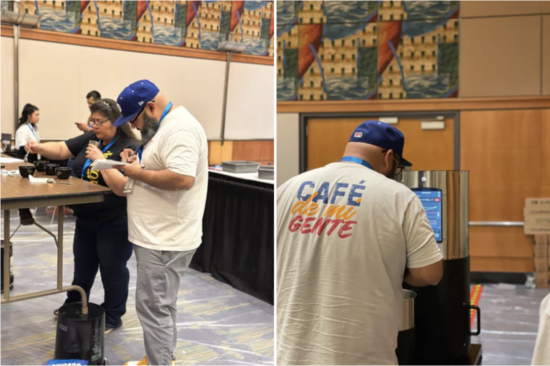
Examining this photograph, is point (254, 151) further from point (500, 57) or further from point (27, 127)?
point (500, 57)

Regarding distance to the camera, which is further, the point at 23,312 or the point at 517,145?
the point at 517,145

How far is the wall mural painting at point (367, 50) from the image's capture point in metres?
5.85

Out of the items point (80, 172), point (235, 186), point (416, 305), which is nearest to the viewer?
point (416, 305)

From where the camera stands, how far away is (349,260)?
1.79m

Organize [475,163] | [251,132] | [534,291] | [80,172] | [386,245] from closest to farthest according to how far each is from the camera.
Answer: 1. [386,245]
2. [80,172]
3. [534,291]
4. [475,163]
5. [251,132]

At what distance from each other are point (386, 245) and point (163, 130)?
1048 mm

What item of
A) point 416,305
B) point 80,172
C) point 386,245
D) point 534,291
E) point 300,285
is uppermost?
point 80,172

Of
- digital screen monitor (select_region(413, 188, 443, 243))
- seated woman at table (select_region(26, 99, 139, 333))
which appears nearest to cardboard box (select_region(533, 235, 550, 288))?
digital screen monitor (select_region(413, 188, 443, 243))

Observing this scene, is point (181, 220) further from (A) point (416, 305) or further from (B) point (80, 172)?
(A) point (416, 305)

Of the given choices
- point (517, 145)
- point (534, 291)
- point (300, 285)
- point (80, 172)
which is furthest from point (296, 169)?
point (300, 285)

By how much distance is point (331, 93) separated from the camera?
6.13 meters

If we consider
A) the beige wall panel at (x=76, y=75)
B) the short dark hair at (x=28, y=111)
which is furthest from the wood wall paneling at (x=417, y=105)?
the beige wall panel at (x=76, y=75)

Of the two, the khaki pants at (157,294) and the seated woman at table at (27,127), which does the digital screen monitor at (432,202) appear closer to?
the khaki pants at (157,294)

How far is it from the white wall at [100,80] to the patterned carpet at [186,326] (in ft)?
12.7
